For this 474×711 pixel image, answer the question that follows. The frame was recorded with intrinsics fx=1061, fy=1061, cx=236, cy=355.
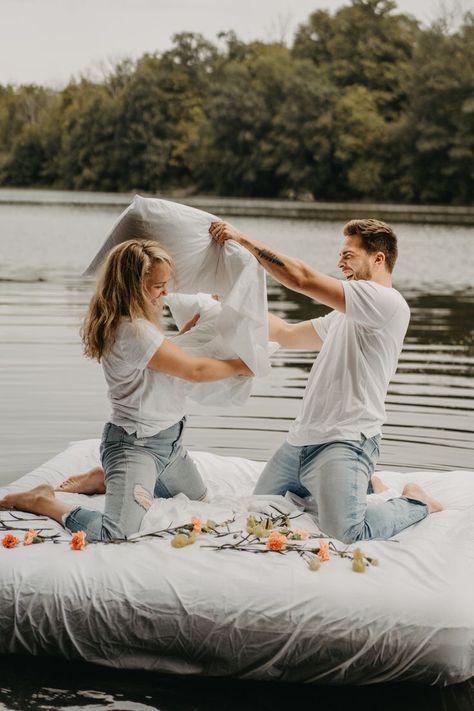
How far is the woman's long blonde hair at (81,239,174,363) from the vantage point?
445 centimetres

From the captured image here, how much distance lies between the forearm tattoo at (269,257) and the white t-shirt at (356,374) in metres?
0.34

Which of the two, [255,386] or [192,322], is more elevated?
[192,322]

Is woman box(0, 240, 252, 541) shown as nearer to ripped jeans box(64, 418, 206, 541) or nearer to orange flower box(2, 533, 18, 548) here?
ripped jeans box(64, 418, 206, 541)

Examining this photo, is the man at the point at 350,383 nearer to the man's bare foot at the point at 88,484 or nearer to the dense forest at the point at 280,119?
the man's bare foot at the point at 88,484

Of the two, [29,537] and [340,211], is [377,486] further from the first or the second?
[340,211]

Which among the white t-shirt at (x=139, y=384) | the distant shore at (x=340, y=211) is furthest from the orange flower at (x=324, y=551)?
the distant shore at (x=340, y=211)

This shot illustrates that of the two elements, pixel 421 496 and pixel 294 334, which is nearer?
pixel 421 496

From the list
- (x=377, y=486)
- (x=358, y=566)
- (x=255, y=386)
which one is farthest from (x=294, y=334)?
(x=255, y=386)

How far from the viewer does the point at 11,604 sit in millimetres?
4074

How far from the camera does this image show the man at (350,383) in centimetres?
446

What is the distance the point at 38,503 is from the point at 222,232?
1.46 m

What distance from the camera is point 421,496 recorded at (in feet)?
16.2

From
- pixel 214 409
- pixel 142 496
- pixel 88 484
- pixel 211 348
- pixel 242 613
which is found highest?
pixel 211 348

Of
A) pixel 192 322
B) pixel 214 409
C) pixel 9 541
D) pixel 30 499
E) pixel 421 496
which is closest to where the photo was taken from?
pixel 9 541
